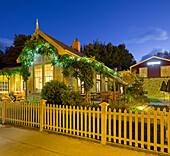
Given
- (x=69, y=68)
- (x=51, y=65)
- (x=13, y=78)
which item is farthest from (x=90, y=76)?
(x=13, y=78)

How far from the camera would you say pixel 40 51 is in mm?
10859

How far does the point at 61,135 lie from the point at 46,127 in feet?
3.19

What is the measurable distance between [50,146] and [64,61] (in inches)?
265

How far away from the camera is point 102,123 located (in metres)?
4.09

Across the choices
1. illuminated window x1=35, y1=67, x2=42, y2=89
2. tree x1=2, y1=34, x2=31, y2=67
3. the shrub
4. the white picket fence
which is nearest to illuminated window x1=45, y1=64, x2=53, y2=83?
illuminated window x1=35, y1=67, x2=42, y2=89

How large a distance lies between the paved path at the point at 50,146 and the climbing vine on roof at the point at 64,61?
15.4 ft

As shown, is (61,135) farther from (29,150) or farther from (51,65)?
(51,65)

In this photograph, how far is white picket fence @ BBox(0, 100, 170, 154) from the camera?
358 centimetres

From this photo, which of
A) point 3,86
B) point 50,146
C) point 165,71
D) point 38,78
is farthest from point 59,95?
point 165,71

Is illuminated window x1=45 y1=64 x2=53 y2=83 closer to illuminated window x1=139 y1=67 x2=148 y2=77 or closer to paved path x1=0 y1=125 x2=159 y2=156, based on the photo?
paved path x1=0 y1=125 x2=159 y2=156

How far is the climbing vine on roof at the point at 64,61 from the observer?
8914mm

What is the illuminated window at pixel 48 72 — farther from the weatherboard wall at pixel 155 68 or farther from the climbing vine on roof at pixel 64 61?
the weatherboard wall at pixel 155 68

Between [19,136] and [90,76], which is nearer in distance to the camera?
[19,136]

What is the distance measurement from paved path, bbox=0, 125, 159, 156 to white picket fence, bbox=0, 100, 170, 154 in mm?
272
